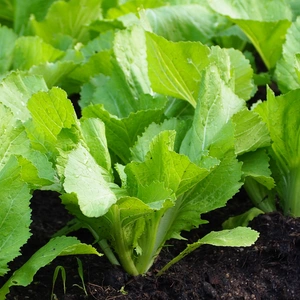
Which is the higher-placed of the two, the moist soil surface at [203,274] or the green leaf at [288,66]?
the green leaf at [288,66]

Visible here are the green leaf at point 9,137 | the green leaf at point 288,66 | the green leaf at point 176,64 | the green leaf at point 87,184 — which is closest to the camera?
the green leaf at point 87,184

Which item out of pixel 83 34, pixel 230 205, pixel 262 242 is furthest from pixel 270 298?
pixel 83 34

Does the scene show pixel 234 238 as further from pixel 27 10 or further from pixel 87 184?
pixel 27 10

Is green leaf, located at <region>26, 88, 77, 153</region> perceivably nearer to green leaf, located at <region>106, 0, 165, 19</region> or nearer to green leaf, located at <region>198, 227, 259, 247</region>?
green leaf, located at <region>198, 227, 259, 247</region>

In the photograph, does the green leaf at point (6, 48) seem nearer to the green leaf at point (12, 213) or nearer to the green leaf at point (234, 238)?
the green leaf at point (12, 213)

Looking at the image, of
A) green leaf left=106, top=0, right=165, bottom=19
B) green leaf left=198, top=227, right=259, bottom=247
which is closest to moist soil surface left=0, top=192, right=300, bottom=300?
green leaf left=198, top=227, right=259, bottom=247

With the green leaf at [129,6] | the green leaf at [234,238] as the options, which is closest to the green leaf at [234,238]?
the green leaf at [234,238]

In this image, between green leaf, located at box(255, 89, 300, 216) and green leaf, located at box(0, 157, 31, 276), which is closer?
green leaf, located at box(0, 157, 31, 276)
